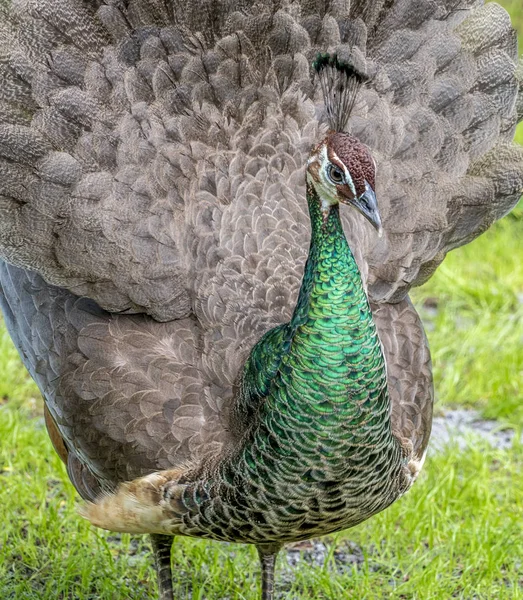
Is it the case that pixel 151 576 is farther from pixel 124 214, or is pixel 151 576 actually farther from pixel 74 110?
pixel 74 110

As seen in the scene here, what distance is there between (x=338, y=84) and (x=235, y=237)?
76 cm

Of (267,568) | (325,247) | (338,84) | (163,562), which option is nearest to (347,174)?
(325,247)

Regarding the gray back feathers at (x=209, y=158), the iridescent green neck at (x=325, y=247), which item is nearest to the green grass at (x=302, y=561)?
the gray back feathers at (x=209, y=158)

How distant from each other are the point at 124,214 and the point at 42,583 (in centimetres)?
163

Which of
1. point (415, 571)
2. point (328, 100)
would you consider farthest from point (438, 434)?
point (328, 100)

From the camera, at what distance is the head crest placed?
11.3ft

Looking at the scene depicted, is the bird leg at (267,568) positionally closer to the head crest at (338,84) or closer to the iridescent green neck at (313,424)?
the iridescent green neck at (313,424)

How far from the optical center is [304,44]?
4230mm

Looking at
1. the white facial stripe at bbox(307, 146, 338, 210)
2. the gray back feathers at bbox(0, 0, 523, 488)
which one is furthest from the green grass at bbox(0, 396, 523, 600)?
the white facial stripe at bbox(307, 146, 338, 210)

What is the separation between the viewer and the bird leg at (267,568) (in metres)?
4.12

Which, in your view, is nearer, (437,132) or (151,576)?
(437,132)

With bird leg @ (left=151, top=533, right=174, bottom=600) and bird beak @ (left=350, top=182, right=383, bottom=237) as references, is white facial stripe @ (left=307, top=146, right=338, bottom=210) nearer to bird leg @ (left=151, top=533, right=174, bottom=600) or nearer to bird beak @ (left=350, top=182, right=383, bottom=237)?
bird beak @ (left=350, top=182, right=383, bottom=237)

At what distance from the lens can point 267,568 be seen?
419cm

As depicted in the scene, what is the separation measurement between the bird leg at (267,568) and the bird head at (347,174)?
56.0 inches
